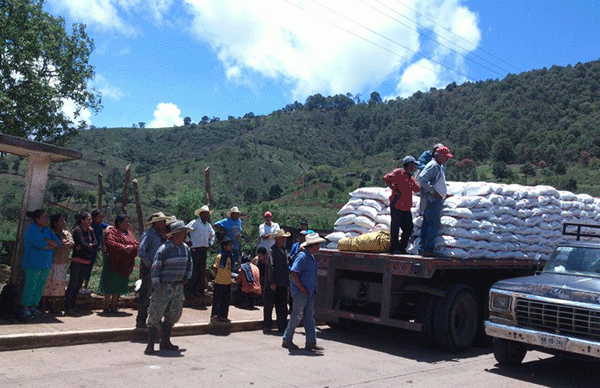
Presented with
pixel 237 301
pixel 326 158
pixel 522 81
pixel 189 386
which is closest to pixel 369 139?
pixel 326 158

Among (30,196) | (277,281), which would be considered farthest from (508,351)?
(30,196)

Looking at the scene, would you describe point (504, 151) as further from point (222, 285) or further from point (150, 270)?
point (150, 270)

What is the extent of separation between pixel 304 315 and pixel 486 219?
3.44m

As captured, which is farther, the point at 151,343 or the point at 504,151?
the point at 504,151

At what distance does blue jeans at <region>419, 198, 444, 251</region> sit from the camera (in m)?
9.37

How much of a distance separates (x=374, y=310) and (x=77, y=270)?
4713 millimetres

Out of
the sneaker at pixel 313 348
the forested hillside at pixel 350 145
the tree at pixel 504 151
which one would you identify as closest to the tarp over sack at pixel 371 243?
the sneaker at pixel 313 348

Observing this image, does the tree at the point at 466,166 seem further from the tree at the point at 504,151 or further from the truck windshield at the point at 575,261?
the truck windshield at the point at 575,261

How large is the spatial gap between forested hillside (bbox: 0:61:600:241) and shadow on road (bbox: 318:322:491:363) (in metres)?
22.7

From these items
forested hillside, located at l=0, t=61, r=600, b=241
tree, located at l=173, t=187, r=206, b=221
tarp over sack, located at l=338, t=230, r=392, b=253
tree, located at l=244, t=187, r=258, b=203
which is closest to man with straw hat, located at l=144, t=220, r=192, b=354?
tarp over sack, located at l=338, t=230, r=392, b=253

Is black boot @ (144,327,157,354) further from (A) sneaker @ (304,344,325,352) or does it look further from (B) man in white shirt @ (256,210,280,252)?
(B) man in white shirt @ (256,210,280,252)

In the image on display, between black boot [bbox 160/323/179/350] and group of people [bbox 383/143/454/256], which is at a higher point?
group of people [bbox 383/143/454/256]

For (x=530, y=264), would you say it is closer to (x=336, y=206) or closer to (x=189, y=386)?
(x=189, y=386)

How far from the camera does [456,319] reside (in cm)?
927
